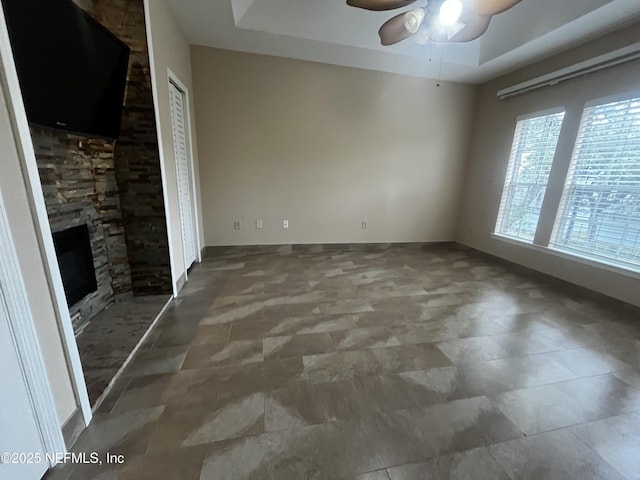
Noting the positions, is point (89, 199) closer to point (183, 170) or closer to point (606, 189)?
point (183, 170)

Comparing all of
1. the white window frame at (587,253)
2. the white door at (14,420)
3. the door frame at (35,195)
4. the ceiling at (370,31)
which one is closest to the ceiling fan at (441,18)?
the ceiling at (370,31)

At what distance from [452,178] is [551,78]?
1748 millimetres

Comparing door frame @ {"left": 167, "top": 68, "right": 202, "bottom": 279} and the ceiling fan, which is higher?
the ceiling fan

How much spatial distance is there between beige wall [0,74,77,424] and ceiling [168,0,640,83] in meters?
2.47

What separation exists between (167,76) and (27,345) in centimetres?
261

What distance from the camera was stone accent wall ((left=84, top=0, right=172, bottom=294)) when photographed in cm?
209

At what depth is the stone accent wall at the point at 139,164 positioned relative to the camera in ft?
6.85

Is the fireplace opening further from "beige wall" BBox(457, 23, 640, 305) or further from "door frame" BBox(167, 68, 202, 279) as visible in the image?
"beige wall" BBox(457, 23, 640, 305)

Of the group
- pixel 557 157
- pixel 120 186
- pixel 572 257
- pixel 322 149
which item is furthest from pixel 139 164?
pixel 572 257

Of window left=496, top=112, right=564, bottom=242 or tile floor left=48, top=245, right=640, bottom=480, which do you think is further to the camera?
window left=496, top=112, right=564, bottom=242

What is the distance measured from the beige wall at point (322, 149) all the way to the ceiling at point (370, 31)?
0.31 m

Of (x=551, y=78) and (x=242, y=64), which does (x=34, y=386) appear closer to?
(x=242, y=64)

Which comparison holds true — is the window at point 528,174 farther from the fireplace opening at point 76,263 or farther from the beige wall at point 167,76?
the fireplace opening at point 76,263

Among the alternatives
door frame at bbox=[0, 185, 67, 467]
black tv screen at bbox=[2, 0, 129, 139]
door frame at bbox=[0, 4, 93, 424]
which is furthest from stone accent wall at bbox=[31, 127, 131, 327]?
door frame at bbox=[0, 185, 67, 467]
